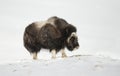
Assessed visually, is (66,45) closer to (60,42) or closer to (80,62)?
(60,42)

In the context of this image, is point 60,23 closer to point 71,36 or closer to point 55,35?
point 55,35

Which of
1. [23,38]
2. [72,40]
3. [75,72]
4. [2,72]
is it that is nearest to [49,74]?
[75,72]

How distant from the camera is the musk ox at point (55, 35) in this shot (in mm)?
18688

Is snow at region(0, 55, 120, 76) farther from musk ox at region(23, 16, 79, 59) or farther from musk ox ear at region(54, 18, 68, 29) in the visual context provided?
musk ox ear at region(54, 18, 68, 29)

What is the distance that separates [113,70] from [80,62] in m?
1.84

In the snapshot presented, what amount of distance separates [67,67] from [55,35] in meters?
4.07

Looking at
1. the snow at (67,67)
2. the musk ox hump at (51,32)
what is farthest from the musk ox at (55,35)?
the snow at (67,67)

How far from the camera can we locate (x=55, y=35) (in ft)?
61.2

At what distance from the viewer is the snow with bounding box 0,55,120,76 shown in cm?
1395

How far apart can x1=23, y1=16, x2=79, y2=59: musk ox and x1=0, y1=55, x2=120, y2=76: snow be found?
2366 mm

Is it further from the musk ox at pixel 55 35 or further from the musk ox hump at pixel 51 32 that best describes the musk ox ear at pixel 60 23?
the musk ox hump at pixel 51 32

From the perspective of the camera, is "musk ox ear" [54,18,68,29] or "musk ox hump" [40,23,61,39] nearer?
"musk ox hump" [40,23,61,39]

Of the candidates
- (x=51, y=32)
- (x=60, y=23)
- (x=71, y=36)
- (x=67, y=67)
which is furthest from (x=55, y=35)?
(x=67, y=67)

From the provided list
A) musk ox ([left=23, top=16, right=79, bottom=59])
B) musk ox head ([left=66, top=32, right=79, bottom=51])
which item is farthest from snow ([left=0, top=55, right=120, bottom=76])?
musk ox head ([left=66, top=32, right=79, bottom=51])
